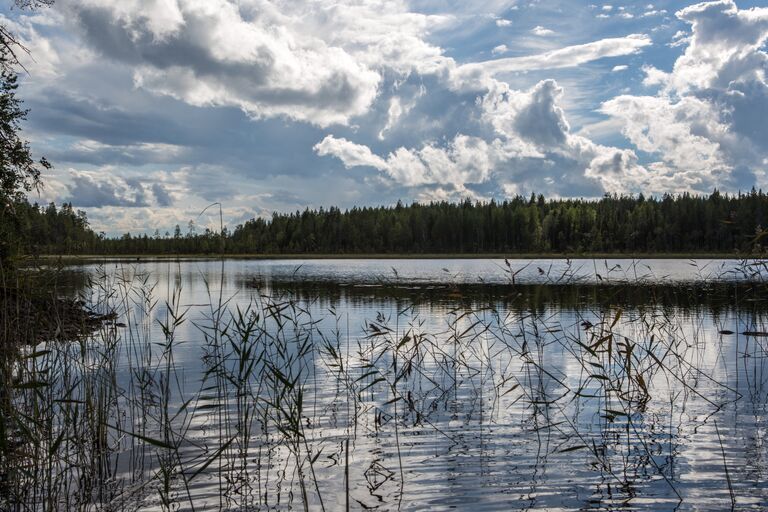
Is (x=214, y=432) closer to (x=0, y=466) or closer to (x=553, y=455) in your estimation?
(x=0, y=466)

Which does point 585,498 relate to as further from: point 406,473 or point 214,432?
point 214,432

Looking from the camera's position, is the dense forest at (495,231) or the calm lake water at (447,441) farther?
the dense forest at (495,231)

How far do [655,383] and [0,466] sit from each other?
13977mm

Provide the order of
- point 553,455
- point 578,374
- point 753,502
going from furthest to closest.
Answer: point 578,374
point 553,455
point 753,502

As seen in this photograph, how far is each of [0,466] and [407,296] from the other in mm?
29697

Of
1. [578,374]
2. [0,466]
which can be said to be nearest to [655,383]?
[578,374]

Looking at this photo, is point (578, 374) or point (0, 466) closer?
point (0, 466)

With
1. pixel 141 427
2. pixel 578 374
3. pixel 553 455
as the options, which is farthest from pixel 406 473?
pixel 578 374

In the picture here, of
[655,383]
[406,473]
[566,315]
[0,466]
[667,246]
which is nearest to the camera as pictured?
[0,466]

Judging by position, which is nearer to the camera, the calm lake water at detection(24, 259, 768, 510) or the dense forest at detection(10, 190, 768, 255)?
the calm lake water at detection(24, 259, 768, 510)

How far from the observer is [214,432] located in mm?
10703

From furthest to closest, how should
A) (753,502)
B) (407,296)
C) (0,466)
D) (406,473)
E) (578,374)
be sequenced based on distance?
(407,296), (578,374), (406,473), (0,466), (753,502)

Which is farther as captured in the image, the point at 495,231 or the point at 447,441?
the point at 495,231

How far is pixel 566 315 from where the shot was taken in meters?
27.4
